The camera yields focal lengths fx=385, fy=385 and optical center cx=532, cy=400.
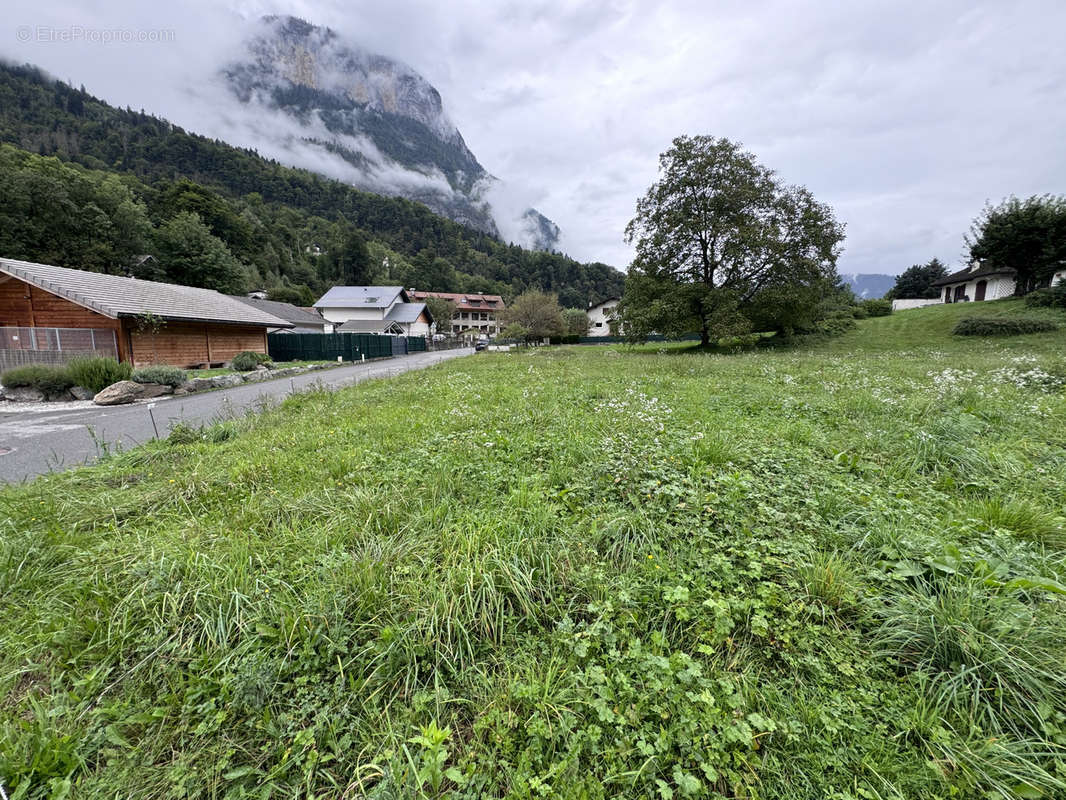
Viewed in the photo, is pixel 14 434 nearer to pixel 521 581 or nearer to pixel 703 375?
pixel 521 581

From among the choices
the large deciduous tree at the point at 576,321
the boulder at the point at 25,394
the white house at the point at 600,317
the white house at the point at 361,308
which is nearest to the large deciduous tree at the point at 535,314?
the white house at the point at 361,308

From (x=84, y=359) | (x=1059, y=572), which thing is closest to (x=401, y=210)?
(x=84, y=359)

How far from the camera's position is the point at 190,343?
18.3 meters

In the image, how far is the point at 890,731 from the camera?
1.67m

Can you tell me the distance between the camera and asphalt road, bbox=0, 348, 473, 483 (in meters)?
5.58

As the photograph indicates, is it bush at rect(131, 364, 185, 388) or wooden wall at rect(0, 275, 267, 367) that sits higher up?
wooden wall at rect(0, 275, 267, 367)

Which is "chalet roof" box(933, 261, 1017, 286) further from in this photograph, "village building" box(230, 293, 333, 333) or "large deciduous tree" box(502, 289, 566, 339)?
"village building" box(230, 293, 333, 333)

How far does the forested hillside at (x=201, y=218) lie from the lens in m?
34.7

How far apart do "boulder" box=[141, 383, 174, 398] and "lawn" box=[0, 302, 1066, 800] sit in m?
9.20

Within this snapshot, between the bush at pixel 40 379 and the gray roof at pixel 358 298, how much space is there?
126ft

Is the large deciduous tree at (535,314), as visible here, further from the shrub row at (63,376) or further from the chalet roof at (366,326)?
the shrub row at (63,376)

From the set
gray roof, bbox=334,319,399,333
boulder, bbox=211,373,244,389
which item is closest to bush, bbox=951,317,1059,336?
boulder, bbox=211,373,244,389

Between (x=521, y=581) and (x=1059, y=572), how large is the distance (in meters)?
3.41

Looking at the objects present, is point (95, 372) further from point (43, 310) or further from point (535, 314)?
point (535, 314)
